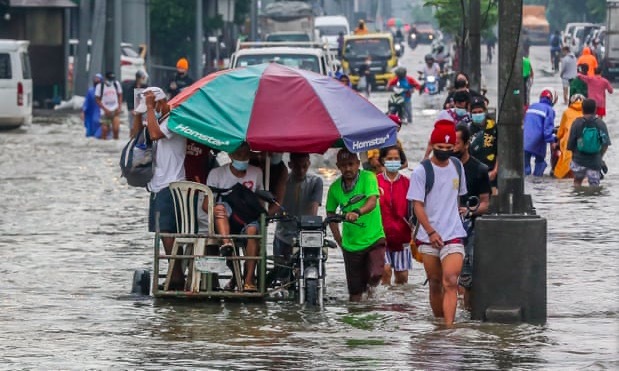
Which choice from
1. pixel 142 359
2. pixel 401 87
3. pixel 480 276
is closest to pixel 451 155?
pixel 480 276

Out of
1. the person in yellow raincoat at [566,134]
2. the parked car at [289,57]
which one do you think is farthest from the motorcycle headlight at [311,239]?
the parked car at [289,57]

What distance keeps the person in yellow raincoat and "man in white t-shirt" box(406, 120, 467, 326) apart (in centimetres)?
1321

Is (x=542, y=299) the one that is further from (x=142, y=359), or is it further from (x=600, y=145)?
(x=600, y=145)

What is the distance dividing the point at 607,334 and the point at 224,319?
280 centimetres

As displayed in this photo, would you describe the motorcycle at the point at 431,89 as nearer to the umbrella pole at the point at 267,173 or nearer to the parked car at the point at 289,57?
the parked car at the point at 289,57

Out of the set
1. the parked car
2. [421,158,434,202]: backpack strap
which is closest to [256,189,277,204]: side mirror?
[421,158,434,202]: backpack strap

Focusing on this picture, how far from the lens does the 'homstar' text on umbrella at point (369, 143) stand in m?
13.9

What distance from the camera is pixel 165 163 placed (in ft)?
47.6

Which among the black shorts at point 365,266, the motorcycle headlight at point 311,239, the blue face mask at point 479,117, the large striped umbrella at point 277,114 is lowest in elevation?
the black shorts at point 365,266

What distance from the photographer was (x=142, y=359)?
447 inches

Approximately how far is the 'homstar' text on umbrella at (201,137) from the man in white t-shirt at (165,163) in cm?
29

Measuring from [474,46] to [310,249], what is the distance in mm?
15680

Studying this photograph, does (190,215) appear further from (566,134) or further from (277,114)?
(566,134)

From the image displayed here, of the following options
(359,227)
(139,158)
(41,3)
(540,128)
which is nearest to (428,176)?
(359,227)
